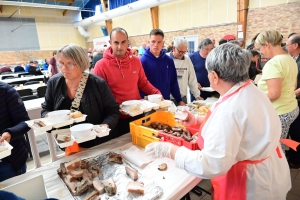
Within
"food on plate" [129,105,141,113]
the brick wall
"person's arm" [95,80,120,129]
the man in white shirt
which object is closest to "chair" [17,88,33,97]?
the man in white shirt

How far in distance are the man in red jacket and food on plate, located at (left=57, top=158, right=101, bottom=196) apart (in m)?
0.62

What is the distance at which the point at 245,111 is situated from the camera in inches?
38.4

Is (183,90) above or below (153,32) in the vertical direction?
below

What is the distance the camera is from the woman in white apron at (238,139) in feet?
3.18

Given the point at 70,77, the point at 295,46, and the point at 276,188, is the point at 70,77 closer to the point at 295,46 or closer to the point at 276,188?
the point at 276,188

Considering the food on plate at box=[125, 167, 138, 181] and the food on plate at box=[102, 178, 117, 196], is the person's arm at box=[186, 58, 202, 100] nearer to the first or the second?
the food on plate at box=[125, 167, 138, 181]

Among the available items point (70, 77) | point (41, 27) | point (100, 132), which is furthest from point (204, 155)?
point (41, 27)

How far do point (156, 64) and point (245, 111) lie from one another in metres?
1.71

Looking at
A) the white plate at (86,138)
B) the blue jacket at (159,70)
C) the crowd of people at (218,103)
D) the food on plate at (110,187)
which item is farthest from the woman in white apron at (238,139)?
the blue jacket at (159,70)

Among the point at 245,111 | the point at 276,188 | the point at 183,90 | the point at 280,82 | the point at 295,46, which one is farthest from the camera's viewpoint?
the point at 183,90

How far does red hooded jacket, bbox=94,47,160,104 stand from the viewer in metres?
2.00

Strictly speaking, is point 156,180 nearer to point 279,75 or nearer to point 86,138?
point 86,138

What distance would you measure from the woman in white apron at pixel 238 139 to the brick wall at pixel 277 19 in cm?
657

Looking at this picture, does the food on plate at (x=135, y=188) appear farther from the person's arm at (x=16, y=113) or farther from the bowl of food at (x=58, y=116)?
the person's arm at (x=16, y=113)
